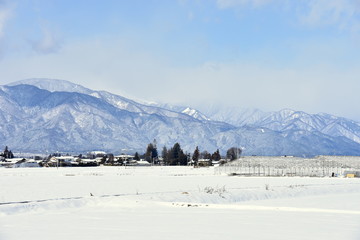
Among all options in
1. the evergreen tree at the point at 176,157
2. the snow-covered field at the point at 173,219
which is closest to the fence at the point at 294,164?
the evergreen tree at the point at 176,157

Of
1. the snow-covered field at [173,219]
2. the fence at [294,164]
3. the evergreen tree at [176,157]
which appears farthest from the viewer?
the evergreen tree at [176,157]

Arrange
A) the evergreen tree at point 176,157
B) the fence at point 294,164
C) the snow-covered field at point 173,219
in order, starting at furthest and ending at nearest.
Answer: the evergreen tree at point 176,157, the fence at point 294,164, the snow-covered field at point 173,219

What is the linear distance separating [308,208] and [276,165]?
82.4 metres

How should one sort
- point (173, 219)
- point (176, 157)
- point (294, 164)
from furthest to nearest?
point (176, 157) < point (294, 164) < point (173, 219)

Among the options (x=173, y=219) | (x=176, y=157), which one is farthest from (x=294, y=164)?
(x=173, y=219)

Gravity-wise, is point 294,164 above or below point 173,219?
above

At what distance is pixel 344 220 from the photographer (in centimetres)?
2108

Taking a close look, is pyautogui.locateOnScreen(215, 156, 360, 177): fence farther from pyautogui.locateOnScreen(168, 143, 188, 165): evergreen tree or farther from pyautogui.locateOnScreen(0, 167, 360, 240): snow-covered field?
pyautogui.locateOnScreen(0, 167, 360, 240): snow-covered field

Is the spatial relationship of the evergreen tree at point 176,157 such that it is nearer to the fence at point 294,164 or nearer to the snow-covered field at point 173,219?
the fence at point 294,164

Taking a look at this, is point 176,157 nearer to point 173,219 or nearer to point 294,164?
point 294,164

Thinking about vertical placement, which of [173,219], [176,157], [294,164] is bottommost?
[173,219]

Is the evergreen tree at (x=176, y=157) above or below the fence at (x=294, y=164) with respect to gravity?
above

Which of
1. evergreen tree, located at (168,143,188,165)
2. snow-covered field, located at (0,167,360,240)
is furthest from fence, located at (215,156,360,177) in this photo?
snow-covered field, located at (0,167,360,240)

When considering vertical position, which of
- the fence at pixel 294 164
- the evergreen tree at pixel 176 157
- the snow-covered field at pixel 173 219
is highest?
the evergreen tree at pixel 176 157
